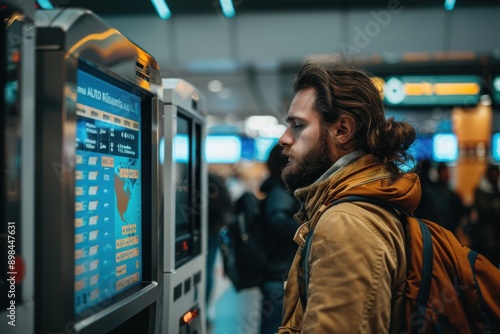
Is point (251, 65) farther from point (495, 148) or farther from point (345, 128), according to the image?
A: point (345, 128)

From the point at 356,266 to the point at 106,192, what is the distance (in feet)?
2.90

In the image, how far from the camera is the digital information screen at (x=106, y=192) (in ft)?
5.36

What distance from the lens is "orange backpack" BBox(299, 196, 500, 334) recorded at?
1.47 meters

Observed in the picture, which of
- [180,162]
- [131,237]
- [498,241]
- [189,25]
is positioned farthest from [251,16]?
[498,241]

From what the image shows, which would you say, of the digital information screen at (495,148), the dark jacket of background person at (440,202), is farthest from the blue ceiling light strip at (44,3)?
the digital information screen at (495,148)

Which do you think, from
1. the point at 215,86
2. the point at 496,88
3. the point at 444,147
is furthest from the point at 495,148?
the point at 215,86

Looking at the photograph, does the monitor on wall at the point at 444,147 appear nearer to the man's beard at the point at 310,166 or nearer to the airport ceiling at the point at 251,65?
the airport ceiling at the point at 251,65

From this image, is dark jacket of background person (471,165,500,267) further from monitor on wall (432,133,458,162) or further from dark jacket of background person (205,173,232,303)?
dark jacket of background person (205,173,232,303)

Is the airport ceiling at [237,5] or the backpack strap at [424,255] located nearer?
the backpack strap at [424,255]

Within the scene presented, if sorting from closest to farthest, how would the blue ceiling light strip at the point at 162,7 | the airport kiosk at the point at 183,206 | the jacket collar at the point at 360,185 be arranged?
the jacket collar at the point at 360,185 → the airport kiosk at the point at 183,206 → the blue ceiling light strip at the point at 162,7

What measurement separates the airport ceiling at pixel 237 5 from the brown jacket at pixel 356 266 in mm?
1573

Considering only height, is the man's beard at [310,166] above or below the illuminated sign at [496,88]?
below

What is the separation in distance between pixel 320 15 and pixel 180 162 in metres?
1.54

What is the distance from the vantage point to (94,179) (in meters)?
1.73
